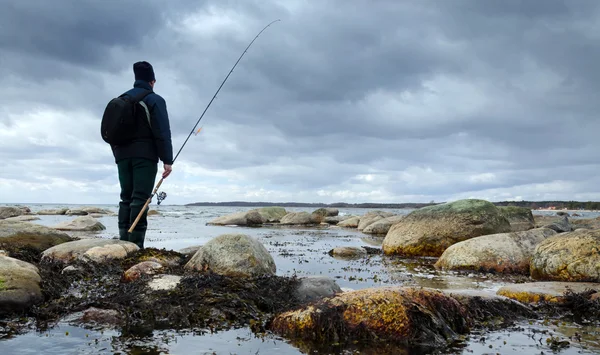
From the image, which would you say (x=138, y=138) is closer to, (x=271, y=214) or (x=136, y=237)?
(x=136, y=237)

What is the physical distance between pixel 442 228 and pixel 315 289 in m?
8.14

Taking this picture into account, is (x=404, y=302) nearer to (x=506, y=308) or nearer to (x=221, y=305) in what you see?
(x=506, y=308)

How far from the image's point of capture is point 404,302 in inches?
175

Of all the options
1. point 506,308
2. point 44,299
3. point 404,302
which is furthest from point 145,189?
point 506,308

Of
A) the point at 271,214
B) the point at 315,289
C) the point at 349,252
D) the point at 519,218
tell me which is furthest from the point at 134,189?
the point at 271,214

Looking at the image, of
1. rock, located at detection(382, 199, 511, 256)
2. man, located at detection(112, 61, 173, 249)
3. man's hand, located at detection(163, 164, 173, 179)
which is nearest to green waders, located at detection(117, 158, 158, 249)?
man, located at detection(112, 61, 173, 249)

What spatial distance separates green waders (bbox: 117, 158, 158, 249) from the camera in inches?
340

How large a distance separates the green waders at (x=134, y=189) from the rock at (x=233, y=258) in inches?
64.9

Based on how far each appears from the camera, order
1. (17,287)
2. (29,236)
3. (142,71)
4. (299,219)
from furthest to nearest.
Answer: (299,219), (29,236), (142,71), (17,287)

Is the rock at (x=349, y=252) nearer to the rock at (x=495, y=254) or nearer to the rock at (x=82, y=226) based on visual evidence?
the rock at (x=495, y=254)

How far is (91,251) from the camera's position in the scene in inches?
321

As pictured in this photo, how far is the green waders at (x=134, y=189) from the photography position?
863 cm

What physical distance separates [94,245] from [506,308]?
7.05 metres

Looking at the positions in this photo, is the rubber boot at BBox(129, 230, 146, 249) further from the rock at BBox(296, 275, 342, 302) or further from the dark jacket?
the rock at BBox(296, 275, 342, 302)
